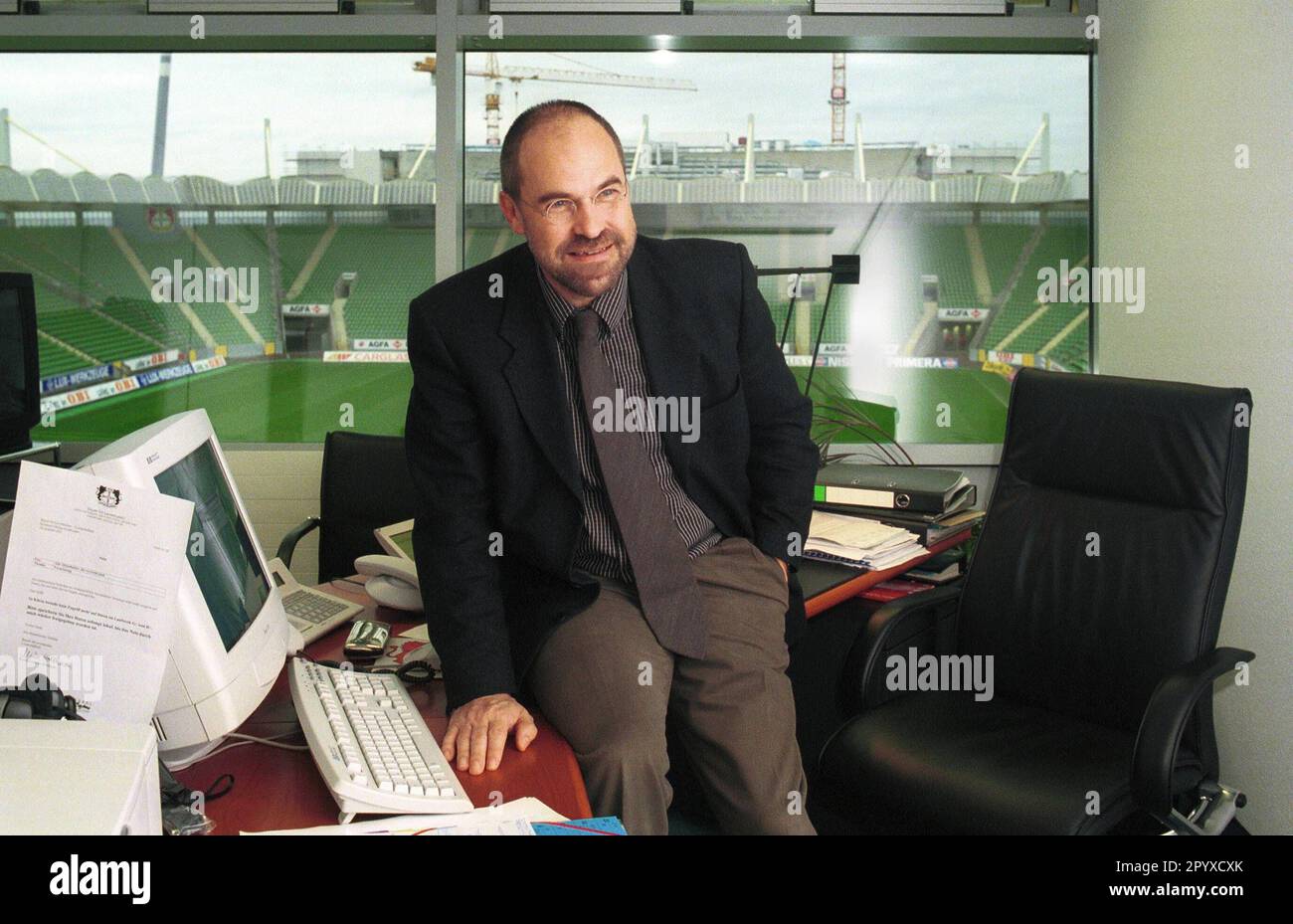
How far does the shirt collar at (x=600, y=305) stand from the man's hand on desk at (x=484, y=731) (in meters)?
0.67

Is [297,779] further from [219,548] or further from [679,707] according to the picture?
[679,707]

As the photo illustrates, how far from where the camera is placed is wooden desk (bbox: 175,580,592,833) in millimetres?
1214

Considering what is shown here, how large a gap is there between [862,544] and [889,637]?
0.33 m

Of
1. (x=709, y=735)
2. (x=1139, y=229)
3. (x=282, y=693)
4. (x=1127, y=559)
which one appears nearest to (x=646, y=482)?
(x=709, y=735)

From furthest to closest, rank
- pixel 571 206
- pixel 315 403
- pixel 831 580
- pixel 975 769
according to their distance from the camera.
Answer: pixel 315 403, pixel 831 580, pixel 975 769, pixel 571 206

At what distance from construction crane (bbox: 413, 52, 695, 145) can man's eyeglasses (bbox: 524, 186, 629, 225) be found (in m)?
2.13

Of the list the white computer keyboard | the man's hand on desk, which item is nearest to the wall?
the man's hand on desk

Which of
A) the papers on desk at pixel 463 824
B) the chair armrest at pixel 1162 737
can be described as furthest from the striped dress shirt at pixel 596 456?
the chair armrest at pixel 1162 737

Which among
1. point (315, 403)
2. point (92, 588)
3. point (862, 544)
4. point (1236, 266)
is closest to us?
point (92, 588)

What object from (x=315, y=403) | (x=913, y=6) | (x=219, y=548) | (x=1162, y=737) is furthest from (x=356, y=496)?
(x=913, y=6)

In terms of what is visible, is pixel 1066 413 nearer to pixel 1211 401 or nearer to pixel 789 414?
pixel 1211 401

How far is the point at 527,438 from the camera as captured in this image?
1.83 metres

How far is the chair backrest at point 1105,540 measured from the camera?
210cm
